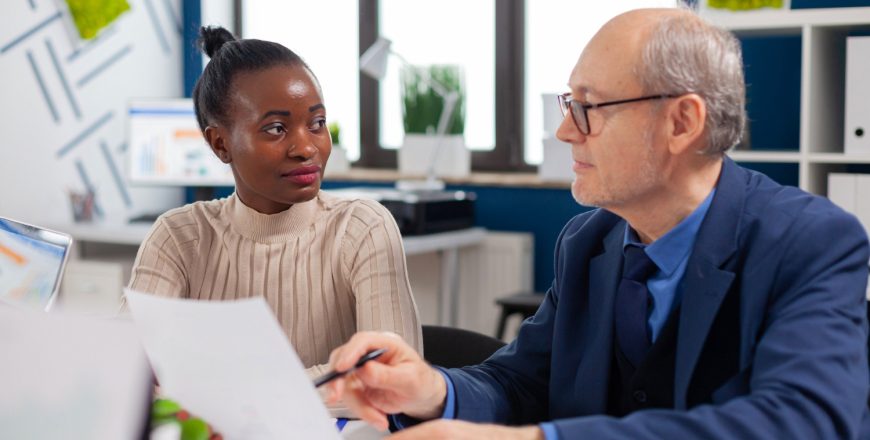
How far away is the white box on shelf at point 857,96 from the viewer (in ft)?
9.92

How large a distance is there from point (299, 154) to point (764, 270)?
32.5 inches

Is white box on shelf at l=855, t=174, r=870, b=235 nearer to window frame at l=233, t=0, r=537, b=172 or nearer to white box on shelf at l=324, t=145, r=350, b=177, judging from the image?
window frame at l=233, t=0, r=537, b=172

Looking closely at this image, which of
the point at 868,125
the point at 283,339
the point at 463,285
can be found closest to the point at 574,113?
the point at 283,339

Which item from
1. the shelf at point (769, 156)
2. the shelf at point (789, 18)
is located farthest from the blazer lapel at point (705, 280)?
the shelf at point (769, 156)

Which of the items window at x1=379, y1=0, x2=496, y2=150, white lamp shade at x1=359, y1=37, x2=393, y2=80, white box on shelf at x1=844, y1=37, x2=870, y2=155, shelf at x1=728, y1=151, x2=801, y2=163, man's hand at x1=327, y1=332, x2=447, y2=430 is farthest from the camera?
window at x1=379, y1=0, x2=496, y2=150

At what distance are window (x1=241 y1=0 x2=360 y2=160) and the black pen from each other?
3.81 metres

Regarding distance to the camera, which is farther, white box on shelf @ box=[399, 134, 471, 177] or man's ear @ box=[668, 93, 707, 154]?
white box on shelf @ box=[399, 134, 471, 177]

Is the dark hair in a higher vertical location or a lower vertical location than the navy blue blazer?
higher

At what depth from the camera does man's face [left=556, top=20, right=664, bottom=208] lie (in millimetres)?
1177

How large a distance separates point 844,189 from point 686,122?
7.01 feet

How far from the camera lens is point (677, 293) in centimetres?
122

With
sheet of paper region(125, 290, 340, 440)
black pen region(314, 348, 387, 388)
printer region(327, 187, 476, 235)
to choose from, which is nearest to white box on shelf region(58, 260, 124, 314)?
printer region(327, 187, 476, 235)

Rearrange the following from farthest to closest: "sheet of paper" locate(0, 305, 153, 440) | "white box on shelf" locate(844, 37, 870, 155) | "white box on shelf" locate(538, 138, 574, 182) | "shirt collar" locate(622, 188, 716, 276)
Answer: "white box on shelf" locate(538, 138, 574, 182), "white box on shelf" locate(844, 37, 870, 155), "shirt collar" locate(622, 188, 716, 276), "sheet of paper" locate(0, 305, 153, 440)

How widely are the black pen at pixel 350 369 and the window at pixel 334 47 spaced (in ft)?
12.5
